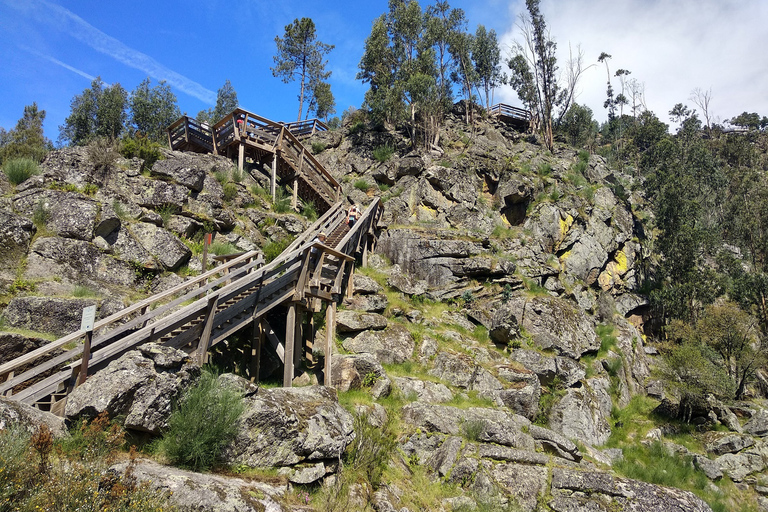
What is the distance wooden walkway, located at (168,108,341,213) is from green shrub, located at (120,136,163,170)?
13.9 ft

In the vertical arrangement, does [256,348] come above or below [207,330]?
below

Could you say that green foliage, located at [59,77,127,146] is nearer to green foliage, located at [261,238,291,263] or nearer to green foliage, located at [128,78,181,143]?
green foliage, located at [128,78,181,143]

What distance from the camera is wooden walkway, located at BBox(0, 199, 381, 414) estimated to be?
7305 mm

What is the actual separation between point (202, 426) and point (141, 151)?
15.7m

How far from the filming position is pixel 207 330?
9859 millimetres

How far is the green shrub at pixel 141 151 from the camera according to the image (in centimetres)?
1853

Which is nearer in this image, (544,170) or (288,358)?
A: (288,358)

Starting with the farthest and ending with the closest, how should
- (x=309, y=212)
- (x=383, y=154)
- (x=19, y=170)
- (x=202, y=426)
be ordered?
1. (x=383, y=154)
2. (x=309, y=212)
3. (x=19, y=170)
4. (x=202, y=426)

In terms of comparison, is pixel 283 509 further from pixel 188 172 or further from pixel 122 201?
pixel 188 172

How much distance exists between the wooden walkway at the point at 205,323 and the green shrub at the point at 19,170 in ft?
23.7

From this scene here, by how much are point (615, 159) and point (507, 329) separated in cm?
4182

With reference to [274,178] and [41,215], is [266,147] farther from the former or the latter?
[41,215]

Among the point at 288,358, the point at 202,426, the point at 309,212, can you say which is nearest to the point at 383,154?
the point at 309,212

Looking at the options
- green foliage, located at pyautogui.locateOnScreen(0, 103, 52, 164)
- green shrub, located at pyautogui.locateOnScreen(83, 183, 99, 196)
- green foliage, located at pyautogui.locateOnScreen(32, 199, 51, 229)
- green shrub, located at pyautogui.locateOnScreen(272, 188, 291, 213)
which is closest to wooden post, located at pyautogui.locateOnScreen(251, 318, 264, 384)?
green foliage, located at pyautogui.locateOnScreen(32, 199, 51, 229)
